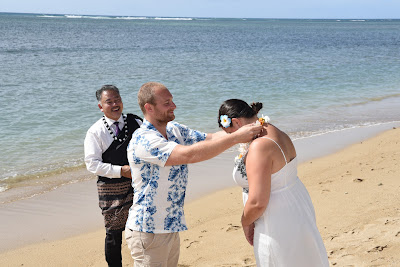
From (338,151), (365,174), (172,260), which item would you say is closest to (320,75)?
(338,151)

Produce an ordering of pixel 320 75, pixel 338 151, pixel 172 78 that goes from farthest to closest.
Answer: pixel 320 75
pixel 172 78
pixel 338 151

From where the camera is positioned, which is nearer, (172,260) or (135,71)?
(172,260)

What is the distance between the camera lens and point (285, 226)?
307 cm

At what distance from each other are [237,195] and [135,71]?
17994 mm

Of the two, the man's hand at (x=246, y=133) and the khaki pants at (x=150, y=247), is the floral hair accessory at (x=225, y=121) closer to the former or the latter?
the man's hand at (x=246, y=133)

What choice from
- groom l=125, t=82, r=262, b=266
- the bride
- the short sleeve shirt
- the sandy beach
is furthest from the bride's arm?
the sandy beach

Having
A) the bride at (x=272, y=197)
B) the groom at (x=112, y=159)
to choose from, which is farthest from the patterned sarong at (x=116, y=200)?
the bride at (x=272, y=197)

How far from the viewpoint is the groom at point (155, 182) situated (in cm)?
311

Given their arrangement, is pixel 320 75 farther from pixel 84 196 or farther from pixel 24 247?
pixel 24 247

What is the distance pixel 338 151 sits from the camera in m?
9.84

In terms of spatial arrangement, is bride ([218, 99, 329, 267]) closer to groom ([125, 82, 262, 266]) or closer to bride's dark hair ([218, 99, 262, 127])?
bride's dark hair ([218, 99, 262, 127])

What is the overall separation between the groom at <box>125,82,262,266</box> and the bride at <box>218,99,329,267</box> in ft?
1.02

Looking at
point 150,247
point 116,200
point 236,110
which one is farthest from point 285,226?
point 116,200

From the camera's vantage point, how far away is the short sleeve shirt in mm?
3145
